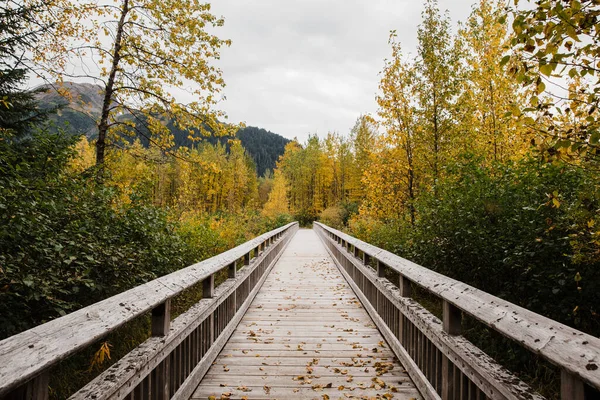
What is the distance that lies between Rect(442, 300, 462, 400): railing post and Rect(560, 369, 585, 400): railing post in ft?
3.67

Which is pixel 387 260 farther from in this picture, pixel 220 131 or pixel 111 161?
pixel 111 161

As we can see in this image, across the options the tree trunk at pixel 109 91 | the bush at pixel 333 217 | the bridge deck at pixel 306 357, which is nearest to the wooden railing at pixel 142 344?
the bridge deck at pixel 306 357

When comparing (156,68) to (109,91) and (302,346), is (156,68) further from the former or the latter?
(302,346)

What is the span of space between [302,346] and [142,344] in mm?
2536

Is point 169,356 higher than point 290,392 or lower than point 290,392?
higher

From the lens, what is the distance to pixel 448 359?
2.53 meters

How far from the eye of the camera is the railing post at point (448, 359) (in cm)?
250

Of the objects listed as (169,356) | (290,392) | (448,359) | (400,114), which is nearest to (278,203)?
(400,114)

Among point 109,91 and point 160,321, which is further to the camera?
point 109,91

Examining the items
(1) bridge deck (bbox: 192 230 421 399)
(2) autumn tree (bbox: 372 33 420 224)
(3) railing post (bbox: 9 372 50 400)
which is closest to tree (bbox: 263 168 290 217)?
(2) autumn tree (bbox: 372 33 420 224)

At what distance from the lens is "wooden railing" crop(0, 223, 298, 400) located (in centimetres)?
131

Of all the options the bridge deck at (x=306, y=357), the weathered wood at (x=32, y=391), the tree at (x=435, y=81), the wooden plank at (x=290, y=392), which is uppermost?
the tree at (x=435, y=81)

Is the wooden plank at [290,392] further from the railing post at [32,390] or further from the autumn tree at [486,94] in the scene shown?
the autumn tree at [486,94]

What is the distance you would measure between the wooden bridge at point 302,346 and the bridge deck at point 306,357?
0.7 inches
